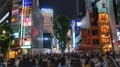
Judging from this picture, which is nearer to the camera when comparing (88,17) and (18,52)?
Answer: (18,52)

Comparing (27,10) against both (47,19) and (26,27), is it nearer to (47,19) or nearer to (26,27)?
(26,27)

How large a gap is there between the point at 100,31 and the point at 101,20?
371 cm

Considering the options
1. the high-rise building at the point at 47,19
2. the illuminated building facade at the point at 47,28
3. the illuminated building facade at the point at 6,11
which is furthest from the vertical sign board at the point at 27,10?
the high-rise building at the point at 47,19

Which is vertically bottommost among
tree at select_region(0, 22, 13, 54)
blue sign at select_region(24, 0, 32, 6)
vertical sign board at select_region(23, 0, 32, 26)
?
tree at select_region(0, 22, 13, 54)

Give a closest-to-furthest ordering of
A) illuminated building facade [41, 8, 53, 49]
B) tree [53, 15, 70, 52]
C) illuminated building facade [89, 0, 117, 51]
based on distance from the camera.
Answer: tree [53, 15, 70, 52] → illuminated building facade [89, 0, 117, 51] → illuminated building facade [41, 8, 53, 49]

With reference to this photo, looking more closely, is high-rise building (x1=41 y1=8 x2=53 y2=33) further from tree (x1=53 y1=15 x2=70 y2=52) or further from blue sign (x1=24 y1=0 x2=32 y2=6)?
tree (x1=53 y1=15 x2=70 y2=52)

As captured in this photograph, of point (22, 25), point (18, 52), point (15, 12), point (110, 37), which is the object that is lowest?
point (18, 52)

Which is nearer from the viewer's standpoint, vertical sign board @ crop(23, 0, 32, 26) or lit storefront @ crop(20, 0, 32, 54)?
lit storefront @ crop(20, 0, 32, 54)

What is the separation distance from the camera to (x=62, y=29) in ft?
151

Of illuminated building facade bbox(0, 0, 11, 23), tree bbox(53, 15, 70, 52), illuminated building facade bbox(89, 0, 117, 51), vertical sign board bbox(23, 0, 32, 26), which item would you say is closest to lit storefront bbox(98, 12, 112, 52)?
illuminated building facade bbox(89, 0, 117, 51)

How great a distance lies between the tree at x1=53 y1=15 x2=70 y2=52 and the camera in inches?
1796

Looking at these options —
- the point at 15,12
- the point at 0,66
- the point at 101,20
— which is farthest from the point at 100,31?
the point at 0,66

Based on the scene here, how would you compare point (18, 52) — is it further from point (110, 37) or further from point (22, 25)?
→ point (110, 37)

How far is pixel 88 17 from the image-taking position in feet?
200
